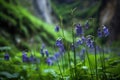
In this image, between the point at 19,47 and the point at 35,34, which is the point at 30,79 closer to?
the point at 19,47

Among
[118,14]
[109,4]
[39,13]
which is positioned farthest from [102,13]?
[39,13]

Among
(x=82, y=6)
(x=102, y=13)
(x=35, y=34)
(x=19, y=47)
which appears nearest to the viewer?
(x=19, y=47)

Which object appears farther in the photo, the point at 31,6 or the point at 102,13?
the point at 102,13

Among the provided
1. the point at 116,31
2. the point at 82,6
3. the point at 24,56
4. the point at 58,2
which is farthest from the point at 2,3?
the point at 58,2

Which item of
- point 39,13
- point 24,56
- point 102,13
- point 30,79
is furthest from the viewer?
point 102,13

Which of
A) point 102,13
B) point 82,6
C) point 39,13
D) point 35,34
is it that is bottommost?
point 35,34

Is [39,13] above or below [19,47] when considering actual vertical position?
above

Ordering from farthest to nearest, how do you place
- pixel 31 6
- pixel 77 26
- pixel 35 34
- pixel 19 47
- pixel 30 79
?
pixel 31 6 → pixel 35 34 → pixel 19 47 → pixel 30 79 → pixel 77 26

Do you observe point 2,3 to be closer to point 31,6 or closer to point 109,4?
point 31,6

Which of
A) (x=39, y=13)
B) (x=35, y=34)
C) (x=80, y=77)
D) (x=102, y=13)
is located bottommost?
(x=80, y=77)
